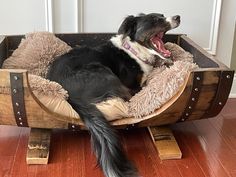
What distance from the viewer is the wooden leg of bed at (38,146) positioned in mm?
1421

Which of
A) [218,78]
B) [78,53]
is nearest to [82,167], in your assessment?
[78,53]

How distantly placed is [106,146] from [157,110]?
0.28 metres

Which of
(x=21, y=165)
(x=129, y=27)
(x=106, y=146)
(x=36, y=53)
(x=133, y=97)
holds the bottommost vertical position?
(x=21, y=165)

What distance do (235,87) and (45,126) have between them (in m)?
1.27

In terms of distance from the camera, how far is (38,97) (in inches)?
55.4

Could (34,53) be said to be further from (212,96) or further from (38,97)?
(212,96)

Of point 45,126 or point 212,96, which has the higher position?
point 212,96

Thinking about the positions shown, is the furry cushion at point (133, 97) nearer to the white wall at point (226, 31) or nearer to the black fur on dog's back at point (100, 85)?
the black fur on dog's back at point (100, 85)

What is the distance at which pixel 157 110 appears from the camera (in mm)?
1458

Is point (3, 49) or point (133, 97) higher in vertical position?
point (3, 49)

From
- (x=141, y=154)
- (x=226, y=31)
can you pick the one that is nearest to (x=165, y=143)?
(x=141, y=154)

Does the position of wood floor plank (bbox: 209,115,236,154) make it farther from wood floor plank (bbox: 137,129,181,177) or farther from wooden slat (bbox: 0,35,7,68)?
wooden slat (bbox: 0,35,7,68)

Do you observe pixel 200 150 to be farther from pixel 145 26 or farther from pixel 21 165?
pixel 21 165

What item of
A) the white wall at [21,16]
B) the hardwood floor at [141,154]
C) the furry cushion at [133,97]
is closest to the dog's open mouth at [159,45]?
the furry cushion at [133,97]
